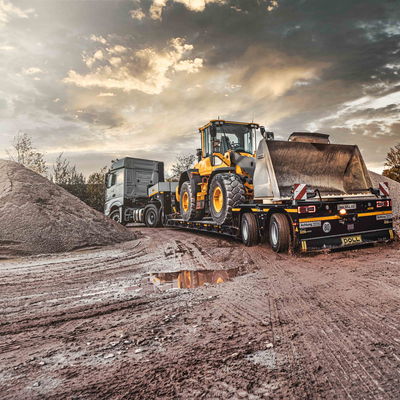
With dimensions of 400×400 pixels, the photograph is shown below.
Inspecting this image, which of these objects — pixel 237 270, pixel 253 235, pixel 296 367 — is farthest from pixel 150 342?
pixel 253 235

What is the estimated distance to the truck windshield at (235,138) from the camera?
392 inches

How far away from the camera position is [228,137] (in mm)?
10070

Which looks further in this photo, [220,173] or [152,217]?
[152,217]

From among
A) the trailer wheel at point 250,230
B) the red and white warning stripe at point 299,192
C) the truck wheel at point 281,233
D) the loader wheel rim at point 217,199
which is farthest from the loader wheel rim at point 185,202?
the red and white warning stripe at point 299,192

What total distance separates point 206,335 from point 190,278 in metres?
2.17

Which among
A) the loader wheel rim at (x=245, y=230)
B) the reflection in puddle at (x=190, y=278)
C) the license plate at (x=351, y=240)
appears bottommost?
the reflection in puddle at (x=190, y=278)

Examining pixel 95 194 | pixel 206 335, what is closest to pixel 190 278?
pixel 206 335

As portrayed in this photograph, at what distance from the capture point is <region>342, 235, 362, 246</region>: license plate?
633 centimetres

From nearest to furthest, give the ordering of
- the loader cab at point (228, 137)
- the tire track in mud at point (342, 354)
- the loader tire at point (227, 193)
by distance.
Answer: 1. the tire track in mud at point (342, 354)
2. the loader tire at point (227, 193)
3. the loader cab at point (228, 137)

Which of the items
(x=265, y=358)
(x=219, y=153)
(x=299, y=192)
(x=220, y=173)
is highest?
(x=219, y=153)

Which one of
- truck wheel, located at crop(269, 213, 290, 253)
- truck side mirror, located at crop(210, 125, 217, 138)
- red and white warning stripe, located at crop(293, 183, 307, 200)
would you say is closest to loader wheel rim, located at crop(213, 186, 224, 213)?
truck side mirror, located at crop(210, 125, 217, 138)

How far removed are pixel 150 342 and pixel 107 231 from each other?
7827mm

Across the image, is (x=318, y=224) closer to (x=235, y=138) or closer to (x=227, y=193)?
(x=227, y=193)

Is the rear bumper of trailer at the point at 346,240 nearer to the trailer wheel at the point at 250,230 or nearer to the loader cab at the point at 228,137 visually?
the trailer wheel at the point at 250,230
